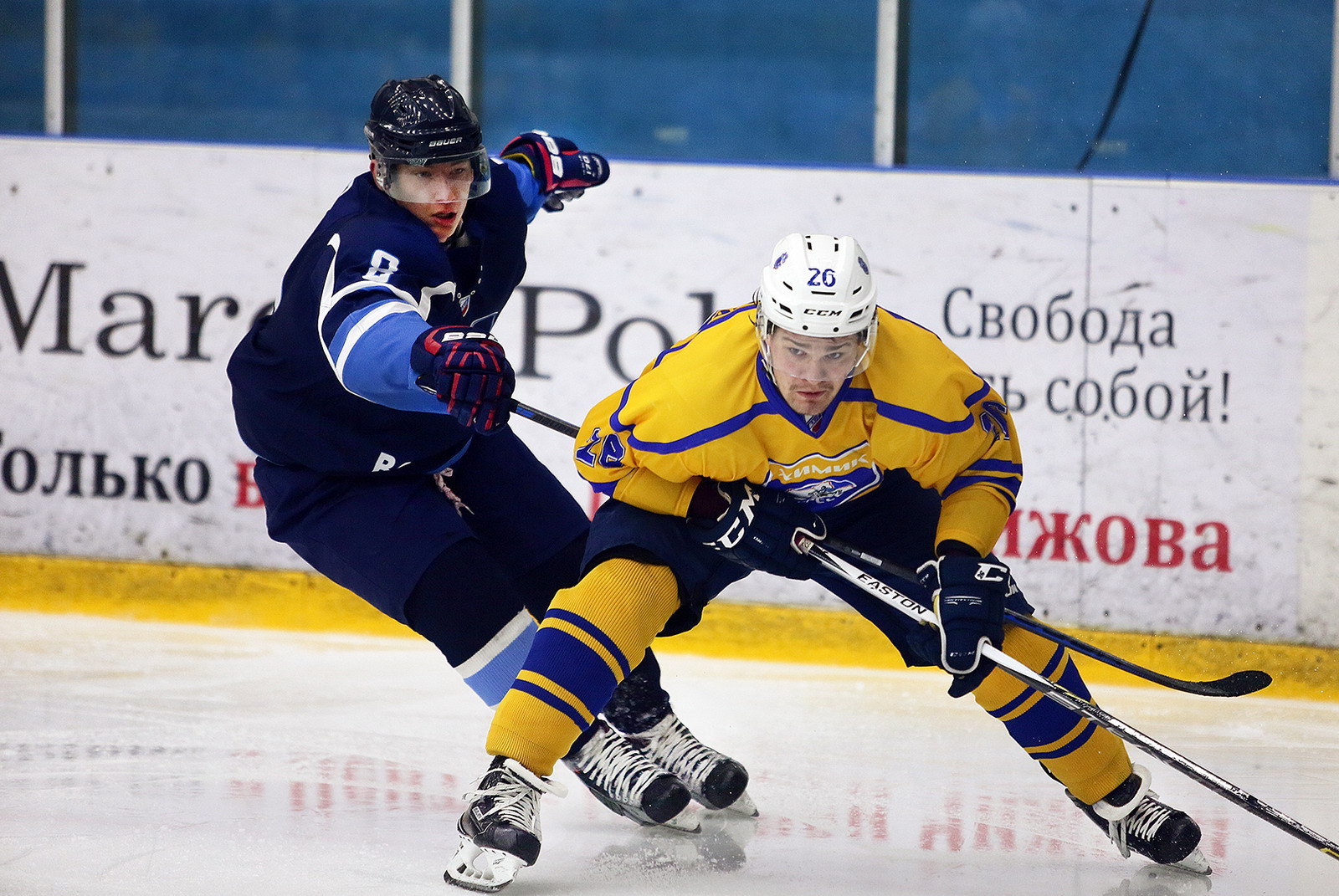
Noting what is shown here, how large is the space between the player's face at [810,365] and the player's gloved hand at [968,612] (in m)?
0.29

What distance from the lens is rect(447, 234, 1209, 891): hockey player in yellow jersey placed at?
190cm

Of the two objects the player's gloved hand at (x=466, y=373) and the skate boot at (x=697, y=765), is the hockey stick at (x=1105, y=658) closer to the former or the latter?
the player's gloved hand at (x=466, y=373)

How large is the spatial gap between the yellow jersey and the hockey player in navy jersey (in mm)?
218

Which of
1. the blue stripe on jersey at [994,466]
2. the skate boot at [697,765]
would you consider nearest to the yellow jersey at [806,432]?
the blue stripe on jersey at [994,466]

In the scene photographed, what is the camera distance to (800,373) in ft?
6.18

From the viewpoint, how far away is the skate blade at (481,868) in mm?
1887

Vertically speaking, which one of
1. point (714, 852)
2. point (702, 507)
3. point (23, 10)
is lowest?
point (714, 852)

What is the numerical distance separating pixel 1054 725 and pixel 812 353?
24.8 inches

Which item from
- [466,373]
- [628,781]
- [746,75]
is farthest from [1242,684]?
[746,75]

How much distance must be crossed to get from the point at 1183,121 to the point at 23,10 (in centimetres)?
313

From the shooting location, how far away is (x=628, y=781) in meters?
2.20

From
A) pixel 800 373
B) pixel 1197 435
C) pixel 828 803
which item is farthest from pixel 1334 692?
pixel 800 373

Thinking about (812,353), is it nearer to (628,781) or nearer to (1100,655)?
(1100,655)

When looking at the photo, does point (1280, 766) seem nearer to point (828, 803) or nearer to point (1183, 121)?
point (828, 803)
